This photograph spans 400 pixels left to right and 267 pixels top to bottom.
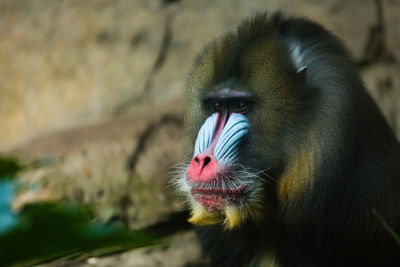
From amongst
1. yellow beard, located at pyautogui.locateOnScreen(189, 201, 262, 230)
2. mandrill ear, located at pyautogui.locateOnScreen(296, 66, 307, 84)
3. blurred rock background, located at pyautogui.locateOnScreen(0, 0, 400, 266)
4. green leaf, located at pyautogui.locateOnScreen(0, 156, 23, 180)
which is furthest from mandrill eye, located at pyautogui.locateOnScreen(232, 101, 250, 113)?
green leaf, located at pyautogui.locateOnScreen(0, 156, 23, 180)

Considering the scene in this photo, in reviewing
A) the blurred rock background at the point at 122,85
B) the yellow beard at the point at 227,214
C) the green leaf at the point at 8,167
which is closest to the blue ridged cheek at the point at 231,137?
the yellow beard at the point at 227,214

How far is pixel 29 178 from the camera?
17.8ft

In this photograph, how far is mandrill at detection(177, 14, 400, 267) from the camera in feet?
9.70

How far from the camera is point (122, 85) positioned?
6.34m

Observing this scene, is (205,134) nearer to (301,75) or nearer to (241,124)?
(241,124)

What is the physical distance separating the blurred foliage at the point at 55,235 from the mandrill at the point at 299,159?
220 centimetres

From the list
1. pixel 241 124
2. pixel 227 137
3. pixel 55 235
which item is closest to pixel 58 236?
pixel 55 235

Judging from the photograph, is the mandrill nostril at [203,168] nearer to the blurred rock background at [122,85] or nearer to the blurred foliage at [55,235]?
the blurred rock background at [122,85]

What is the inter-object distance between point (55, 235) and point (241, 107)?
256 cm

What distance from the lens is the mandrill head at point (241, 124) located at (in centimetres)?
289

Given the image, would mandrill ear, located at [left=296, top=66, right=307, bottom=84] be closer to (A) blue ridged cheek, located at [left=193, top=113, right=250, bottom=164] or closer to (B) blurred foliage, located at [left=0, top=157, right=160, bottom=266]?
(A) blue ridged cheek, located at [left=193, top=113, right=250, bottom=164]

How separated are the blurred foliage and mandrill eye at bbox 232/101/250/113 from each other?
2.51 m

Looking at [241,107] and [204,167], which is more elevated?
[241,107]

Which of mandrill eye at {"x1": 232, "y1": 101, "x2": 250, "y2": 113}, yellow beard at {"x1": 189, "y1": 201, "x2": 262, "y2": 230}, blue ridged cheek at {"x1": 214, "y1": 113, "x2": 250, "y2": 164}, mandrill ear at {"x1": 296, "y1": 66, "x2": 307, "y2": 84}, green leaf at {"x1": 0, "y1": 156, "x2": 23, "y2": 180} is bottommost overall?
yellow beard at {"x1": 189, "y1": 201, "x2": 262, "y2": 230}
